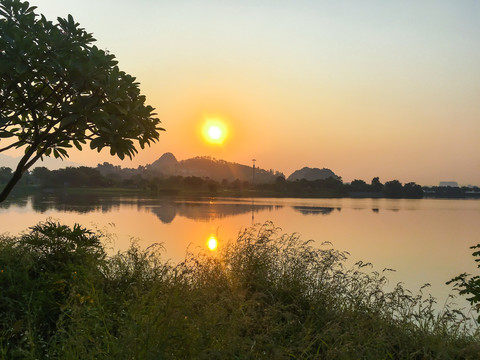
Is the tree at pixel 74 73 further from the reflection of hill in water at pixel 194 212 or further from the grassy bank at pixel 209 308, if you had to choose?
the reflection of hill in water at pixel 194 212

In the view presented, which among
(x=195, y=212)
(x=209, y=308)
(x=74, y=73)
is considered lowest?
(x=195, y=212)

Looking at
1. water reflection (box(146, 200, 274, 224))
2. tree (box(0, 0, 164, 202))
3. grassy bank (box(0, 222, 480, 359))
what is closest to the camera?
grassy bank (box(0, 222, 480, 359))

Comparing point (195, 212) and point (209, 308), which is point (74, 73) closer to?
point (209, 308)

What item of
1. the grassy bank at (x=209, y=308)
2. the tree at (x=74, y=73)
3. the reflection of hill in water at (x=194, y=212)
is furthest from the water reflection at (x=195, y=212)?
the tree at (x=74, y=73)

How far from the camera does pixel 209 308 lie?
17.7 feet

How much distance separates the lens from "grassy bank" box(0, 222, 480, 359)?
4.75 m

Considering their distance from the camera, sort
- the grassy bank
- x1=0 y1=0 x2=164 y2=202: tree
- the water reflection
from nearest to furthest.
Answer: the grassy bank → x1=0 y1=0 x2=164 y2=202: tree → the water reflection

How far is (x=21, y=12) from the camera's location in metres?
7.05

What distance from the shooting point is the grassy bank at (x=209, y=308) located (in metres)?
4.75

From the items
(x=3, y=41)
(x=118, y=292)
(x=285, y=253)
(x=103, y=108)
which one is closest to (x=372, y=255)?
(x=285, y=253)

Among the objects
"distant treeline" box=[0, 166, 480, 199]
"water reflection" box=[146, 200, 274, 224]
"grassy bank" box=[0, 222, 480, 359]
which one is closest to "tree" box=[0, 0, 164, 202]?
"grassy bank" box=[0, 222, 480, 359]

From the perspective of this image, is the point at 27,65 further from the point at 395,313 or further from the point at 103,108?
the point at 395,313

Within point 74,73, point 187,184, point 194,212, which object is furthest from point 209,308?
point 187,184

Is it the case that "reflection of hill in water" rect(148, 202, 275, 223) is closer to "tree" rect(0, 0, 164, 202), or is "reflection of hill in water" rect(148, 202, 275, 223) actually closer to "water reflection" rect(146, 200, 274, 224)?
"water reflection" rect(146, 200, 274, 224)
